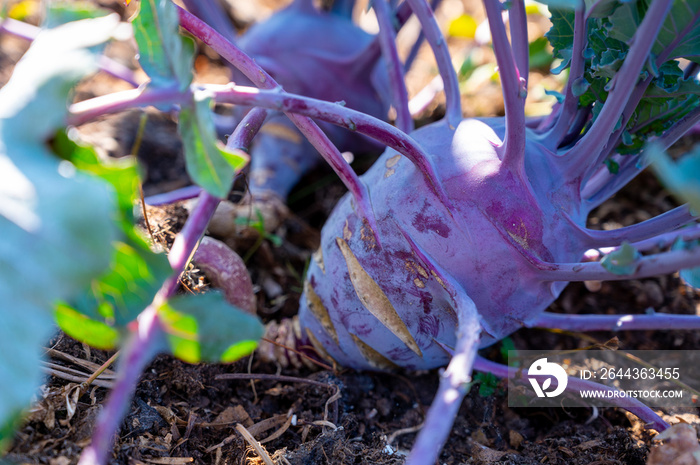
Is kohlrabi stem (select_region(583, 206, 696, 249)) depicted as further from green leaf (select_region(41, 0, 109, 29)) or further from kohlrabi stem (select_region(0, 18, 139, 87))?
kohlrabi stem (select_region(0, 18, 139, 87))

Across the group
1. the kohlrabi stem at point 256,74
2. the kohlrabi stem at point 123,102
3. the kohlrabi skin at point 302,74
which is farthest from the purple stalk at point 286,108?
the kohlrabi skin at point 302,74

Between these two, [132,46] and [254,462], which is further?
[132,46]

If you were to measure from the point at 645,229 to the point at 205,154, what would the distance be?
26.6 inches

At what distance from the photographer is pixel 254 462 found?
0.83m

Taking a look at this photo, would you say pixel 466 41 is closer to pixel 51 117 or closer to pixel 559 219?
pixel 559 219

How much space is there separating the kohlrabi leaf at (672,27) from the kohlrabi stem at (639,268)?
0.95 feet

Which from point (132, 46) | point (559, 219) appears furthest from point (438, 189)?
point (132, 46)

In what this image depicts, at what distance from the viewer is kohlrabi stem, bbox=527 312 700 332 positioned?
0.89m

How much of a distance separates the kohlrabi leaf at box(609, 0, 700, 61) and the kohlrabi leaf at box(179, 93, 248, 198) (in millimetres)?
534

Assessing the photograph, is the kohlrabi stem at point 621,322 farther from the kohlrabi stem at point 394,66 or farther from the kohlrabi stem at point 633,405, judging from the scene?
the kohlrabi stem at point 394,66

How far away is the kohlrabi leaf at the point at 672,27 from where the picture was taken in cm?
68

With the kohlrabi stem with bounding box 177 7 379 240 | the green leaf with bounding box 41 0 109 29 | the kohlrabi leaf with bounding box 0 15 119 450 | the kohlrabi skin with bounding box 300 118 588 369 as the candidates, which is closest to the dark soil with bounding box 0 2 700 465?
the kohlrabi skin with bounding box 300 118 588 369

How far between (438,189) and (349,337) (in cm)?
33

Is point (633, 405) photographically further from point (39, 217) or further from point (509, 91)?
point (39, 217)
